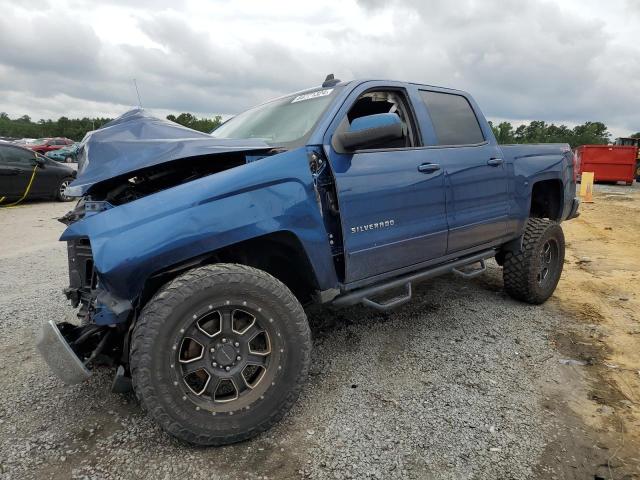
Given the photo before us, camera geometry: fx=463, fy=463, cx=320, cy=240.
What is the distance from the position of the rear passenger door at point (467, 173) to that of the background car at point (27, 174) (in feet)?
30.1

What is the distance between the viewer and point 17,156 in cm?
1080

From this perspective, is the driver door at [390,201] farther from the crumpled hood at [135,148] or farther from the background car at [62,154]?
the background car at [62,154]

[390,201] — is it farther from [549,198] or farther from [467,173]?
[549,198]

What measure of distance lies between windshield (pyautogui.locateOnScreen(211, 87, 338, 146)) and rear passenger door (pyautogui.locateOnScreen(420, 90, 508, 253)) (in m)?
0.96

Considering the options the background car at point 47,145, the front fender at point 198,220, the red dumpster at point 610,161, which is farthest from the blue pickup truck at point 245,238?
the background car at point 47,145

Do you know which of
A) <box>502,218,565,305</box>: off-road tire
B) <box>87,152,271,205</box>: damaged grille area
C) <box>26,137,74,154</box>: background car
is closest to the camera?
<box>87,152,271,205</box>: damaged grille area

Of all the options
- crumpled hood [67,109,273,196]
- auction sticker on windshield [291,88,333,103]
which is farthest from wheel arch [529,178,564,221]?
crumpled hood [67,109,273,196]

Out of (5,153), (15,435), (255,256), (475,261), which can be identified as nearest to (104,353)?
(15,435)

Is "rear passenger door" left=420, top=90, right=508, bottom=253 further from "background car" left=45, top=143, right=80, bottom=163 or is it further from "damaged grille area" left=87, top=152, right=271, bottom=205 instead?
"background car" left=45, top=143, right=80, bottom=163

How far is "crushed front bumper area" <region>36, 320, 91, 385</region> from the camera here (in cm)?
216

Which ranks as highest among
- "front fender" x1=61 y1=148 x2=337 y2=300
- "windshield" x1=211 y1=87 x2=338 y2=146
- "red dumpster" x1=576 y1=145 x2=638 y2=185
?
"windshield" x1=211 y1=87 x2=338 y2=146

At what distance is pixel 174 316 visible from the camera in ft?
7.14

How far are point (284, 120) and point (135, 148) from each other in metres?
1.15

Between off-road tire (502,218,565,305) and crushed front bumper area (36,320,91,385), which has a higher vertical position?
crushed front bumper area (36,320,91,385)
